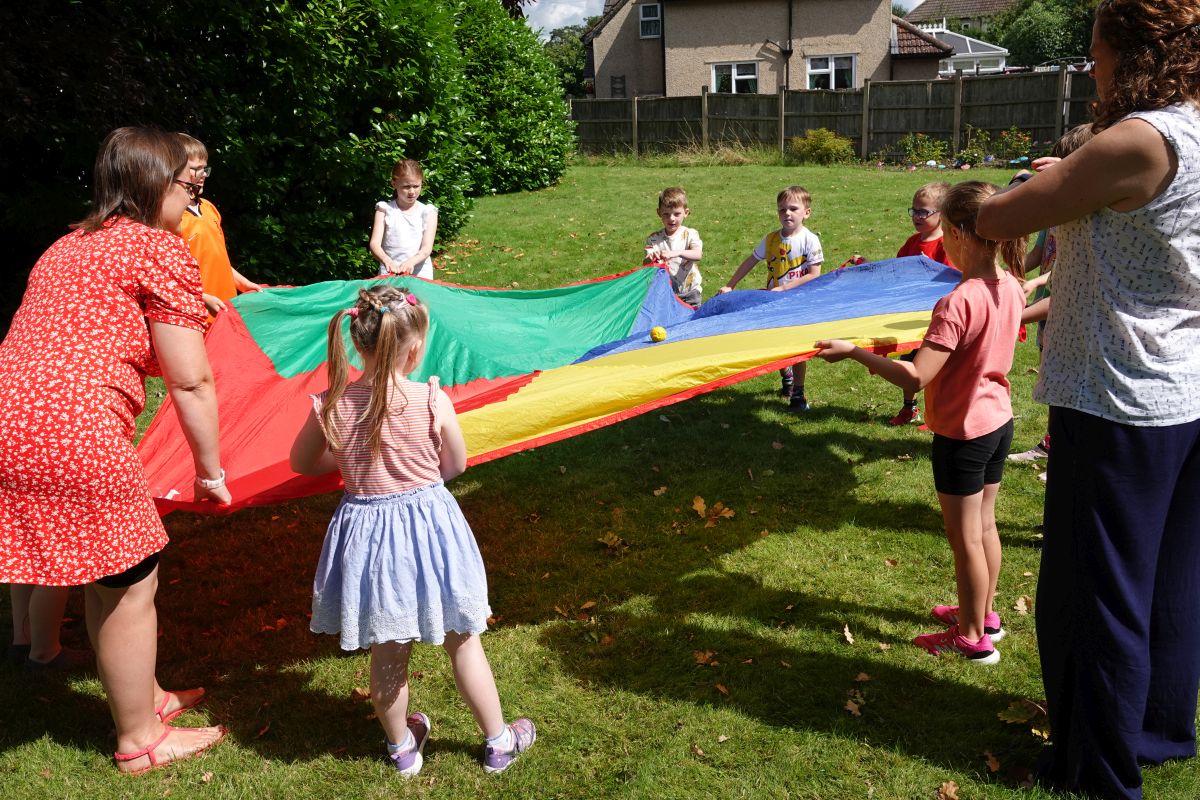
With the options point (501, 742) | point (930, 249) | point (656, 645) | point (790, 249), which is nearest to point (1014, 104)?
point (790, 249)

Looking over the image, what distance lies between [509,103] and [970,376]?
51.3ft

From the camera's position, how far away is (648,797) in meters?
3.07

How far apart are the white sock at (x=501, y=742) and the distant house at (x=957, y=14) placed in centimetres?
7763

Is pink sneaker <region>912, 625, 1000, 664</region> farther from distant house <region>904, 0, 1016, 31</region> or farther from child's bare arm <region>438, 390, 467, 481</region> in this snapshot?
distant house <region>904, 0, 1016, 31</region>

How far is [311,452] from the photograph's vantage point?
304 cm

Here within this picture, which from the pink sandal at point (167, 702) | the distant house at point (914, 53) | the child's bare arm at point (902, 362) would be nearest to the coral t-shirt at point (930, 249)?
the child's bare arm at point (902, 362)

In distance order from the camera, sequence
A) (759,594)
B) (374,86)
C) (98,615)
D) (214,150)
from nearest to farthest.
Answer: (98,615) → (759,594) → (214,150) → (374,86)

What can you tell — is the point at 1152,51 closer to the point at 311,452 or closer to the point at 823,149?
the point at 311,452

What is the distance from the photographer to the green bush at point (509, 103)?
659 inches

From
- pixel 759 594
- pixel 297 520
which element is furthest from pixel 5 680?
pixel 759 594

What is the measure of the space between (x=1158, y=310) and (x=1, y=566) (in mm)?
3347

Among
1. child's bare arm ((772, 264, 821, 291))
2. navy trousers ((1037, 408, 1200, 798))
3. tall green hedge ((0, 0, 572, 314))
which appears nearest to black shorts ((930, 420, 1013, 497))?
navy trousers ((1037, 408, 1200, 798))

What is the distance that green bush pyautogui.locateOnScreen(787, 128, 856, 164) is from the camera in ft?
68.7

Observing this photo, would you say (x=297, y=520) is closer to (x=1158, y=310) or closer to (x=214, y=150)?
(x=1158, y=310)
